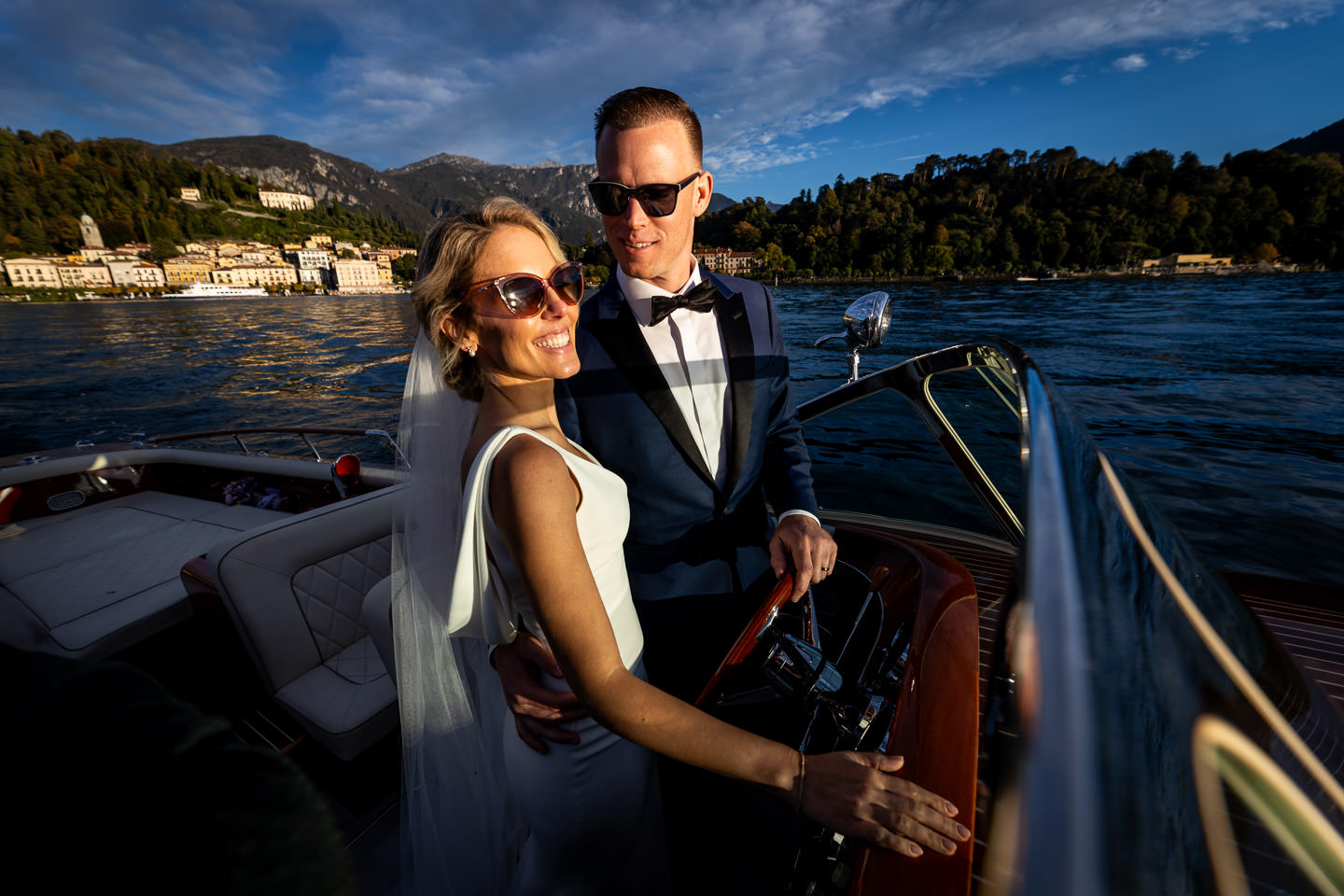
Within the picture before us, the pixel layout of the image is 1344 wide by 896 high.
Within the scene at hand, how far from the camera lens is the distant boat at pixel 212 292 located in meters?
78.5

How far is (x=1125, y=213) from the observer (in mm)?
56594

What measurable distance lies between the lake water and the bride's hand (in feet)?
6.72

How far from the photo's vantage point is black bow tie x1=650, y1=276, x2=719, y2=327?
1759mm

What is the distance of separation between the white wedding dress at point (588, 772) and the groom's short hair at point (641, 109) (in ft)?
3.67

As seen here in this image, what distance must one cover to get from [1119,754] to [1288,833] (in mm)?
210

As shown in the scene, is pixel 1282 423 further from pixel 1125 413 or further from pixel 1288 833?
pixel 1288 833

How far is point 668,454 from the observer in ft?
5.50

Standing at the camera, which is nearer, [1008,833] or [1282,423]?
[1008,833]

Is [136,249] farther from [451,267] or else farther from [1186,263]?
[1186,263]

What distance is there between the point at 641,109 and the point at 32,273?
111 meters

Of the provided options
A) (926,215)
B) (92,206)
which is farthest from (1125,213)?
(92,206)

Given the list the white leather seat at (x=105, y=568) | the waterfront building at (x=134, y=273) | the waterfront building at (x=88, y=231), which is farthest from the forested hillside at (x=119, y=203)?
the white leather seat at (x=105, y=568)

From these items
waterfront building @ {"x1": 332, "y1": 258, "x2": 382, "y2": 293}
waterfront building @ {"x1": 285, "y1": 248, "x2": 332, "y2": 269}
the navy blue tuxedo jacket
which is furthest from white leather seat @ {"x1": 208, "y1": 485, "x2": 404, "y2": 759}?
waterfront building @ {"x1": 285, "y1": 248, "x2": 332, "y2": 269}

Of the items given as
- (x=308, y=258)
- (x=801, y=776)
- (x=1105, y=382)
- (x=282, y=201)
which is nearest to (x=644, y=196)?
(x=801, y=776)
